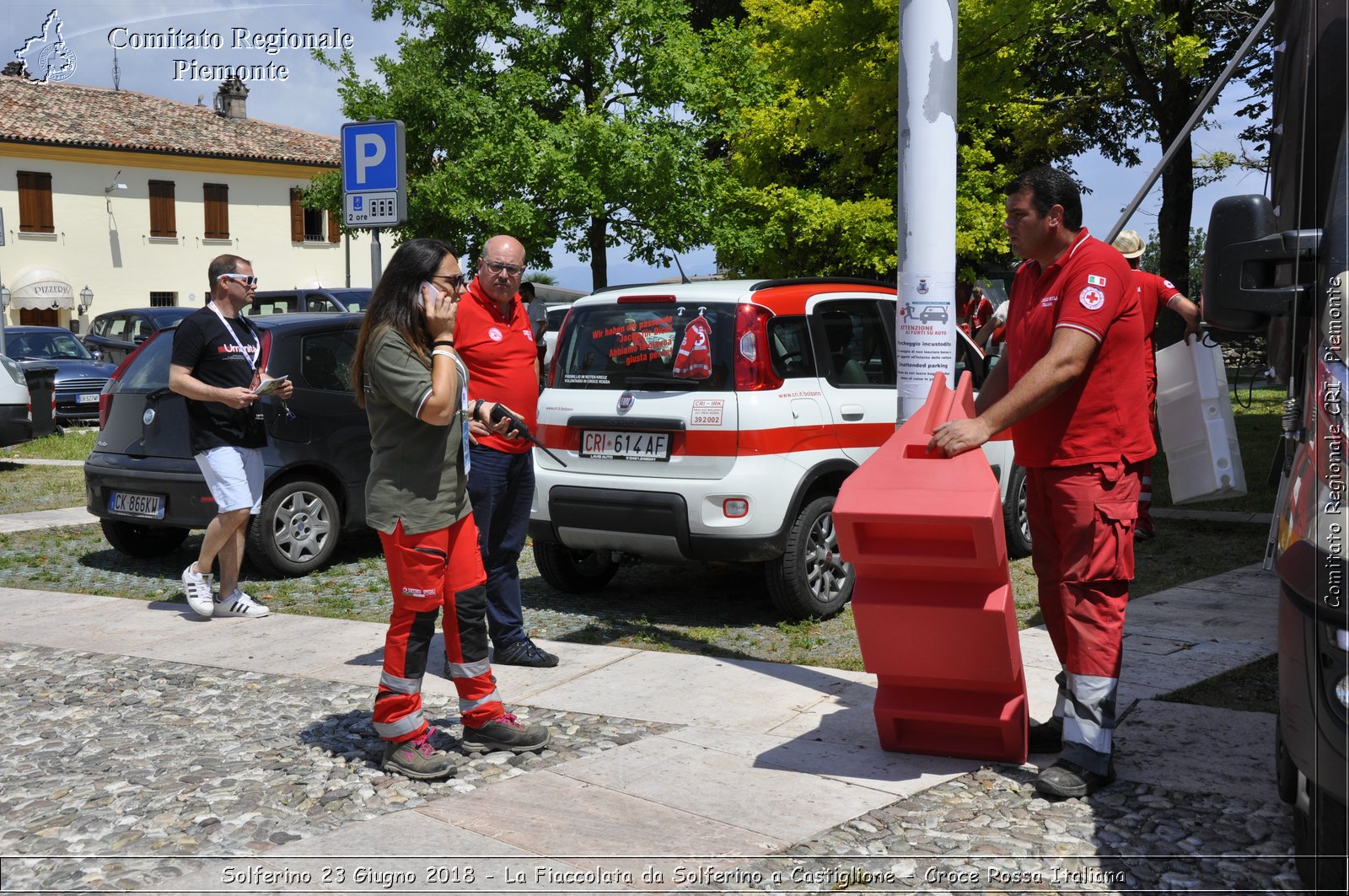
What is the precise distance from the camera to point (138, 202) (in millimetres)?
42406

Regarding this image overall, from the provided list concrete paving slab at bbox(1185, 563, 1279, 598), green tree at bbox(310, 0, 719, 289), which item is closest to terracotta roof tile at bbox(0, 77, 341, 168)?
green tree at bbox(310, 0, 719, 289)

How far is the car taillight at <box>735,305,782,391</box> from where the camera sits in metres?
6.55

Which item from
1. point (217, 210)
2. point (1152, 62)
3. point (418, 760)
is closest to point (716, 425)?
point (418, 760)

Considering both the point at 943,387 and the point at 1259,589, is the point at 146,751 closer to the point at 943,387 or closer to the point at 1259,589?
the point at 943,387

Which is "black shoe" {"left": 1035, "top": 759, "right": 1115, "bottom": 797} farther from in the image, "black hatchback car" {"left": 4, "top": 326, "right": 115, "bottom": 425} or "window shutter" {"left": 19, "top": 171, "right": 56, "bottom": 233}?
"window shutter" {"left": 19, "top": 171, "right": 56, "bottom": 233}

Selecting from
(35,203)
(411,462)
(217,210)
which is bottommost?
(411,462)

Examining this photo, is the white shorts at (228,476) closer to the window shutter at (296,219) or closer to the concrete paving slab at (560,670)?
the concrete paving slab at (560,670)

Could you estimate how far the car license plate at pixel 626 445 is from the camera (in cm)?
664

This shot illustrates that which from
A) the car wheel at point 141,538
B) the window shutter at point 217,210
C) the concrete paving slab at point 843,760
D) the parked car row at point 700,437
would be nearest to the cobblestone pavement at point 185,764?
the concrete paving slab at point 843,760

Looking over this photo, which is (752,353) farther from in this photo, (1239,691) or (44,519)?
(44,519)

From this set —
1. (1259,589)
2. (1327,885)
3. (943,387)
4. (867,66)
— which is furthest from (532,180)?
(1327,885)

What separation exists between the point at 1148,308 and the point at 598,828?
16.9 ft

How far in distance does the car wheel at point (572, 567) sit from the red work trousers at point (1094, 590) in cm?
371

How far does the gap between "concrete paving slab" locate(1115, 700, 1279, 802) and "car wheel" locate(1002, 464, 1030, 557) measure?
315cm
